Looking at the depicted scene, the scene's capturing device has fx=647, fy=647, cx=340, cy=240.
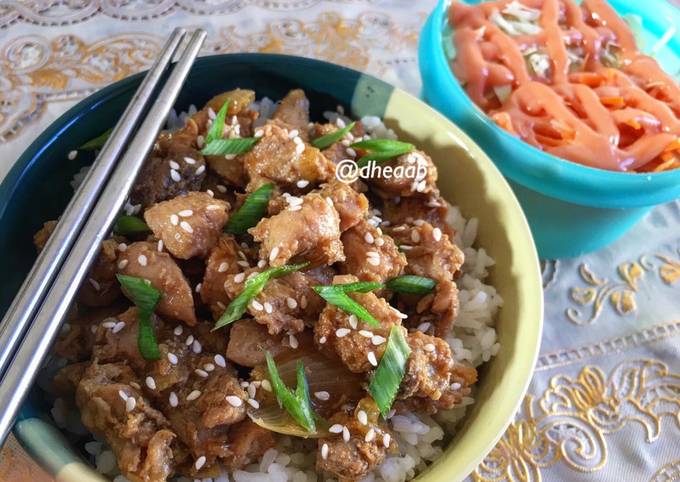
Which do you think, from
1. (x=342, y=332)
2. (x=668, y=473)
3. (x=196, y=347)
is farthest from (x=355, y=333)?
(x=668, y=473)

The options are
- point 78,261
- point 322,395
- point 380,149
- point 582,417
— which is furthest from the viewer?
point 582,417

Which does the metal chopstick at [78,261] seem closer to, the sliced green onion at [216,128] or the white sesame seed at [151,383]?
the sliced green onion at [216,128]

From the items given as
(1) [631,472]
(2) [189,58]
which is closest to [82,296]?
(2) [189,58]

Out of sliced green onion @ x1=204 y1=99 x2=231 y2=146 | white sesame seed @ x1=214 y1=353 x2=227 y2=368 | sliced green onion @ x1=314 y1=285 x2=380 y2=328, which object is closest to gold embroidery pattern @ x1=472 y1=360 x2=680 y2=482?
sliced green onion @ x1=314 y1=285 x2=380 y2=328

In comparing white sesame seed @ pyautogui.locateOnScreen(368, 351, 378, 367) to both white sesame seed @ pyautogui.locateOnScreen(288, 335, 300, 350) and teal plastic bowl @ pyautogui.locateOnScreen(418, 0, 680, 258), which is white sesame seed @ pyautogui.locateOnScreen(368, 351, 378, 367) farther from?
teal plastic bowl @ pyautogui.locateOnScreen(418, 0, 680, 258)

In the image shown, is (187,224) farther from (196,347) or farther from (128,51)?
(128,51)

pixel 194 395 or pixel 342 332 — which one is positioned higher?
pixel 342 332

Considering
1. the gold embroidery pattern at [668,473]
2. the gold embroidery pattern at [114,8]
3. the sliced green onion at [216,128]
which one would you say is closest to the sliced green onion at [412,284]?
the sliced green onion at [216,128]

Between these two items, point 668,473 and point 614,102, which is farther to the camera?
point 614,102
